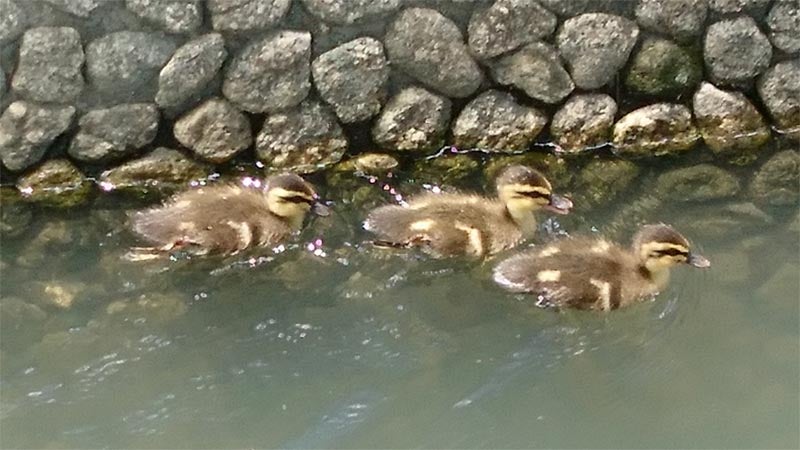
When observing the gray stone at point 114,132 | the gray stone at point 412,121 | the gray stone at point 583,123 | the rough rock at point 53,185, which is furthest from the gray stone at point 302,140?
the gray stone at point 583,123

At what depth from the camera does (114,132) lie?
3.74m

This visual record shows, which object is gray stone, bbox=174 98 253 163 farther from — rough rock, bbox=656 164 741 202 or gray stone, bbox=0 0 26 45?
rough rock, bbox=656 164 741 202

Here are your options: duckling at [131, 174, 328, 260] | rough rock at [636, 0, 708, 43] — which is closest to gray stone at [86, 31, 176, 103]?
duckling at [131, 174, 328, 260]

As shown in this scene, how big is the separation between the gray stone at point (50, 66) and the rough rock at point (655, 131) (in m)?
1.91

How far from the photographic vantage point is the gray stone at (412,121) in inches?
150

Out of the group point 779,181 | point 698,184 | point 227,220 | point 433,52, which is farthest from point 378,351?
point 779,181

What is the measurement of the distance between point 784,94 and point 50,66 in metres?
2.58

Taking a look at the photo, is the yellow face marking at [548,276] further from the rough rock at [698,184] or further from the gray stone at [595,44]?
the gray stone at [595,44]

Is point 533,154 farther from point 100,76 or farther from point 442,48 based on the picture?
point 100,76

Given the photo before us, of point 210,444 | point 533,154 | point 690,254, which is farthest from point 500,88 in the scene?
point 210,444

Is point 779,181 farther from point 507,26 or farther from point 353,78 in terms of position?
point 353,78

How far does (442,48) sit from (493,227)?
0.73 metres

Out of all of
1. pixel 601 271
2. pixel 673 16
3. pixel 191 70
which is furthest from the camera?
pixel 673 16

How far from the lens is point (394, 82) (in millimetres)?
3814
